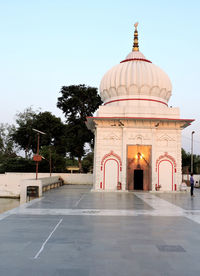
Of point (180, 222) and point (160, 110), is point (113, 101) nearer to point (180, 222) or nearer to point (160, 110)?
point (160, 110)

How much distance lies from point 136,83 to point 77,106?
66.8ft

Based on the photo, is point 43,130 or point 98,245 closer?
point 98,245

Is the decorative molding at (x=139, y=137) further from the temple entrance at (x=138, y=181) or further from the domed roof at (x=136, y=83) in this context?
the domed roof at (x=136, y=83)

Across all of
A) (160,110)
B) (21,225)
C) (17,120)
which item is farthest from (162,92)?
(17,120)

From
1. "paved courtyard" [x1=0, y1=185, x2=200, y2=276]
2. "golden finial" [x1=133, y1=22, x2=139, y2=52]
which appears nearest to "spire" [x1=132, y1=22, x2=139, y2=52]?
"golden finial" [x1=133, y1=22, x2=139, y2=52]

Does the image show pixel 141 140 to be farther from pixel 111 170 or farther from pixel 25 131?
pixel 25 131

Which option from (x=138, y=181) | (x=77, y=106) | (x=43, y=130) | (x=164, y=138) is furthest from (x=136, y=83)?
(x=43, y=130)

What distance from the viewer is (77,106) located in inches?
1842

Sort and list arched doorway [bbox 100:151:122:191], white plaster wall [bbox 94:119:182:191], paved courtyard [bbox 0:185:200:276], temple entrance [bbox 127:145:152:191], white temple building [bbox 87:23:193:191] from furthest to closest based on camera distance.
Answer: temple entrance [bbox 127:145:152:191], white plaster wall [bbox 94:119:182:191], white temple building [bbox 87:23:193:191], arched doorway [bbox 100:151:122:191], paved courtyard [bbox 0:185:200:276]

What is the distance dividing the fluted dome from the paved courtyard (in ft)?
60.1

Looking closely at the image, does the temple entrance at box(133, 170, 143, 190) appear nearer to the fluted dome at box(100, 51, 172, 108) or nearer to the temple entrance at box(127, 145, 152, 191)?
the temple entrance at box(127, 145, 152, 191)

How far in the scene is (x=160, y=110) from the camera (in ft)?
87.0

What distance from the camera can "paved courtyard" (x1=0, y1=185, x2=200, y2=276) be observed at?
5297 millimetres

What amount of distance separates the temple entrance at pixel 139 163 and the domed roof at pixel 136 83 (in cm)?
486
